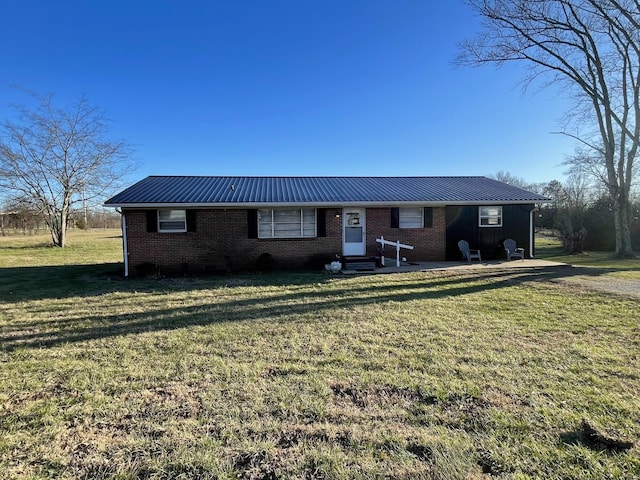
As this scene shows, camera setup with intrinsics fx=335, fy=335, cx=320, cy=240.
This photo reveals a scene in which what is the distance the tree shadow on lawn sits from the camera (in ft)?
18.1

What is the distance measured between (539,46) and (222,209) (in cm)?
1776

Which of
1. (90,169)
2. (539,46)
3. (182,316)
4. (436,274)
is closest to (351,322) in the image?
(182,316)

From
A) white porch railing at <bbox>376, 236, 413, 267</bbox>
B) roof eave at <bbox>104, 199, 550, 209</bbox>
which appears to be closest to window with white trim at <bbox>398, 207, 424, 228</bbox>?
roof eave at <bbox>104, 199, 550, 209</bbox>

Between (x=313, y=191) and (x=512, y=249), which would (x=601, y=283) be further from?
(x=313, y=191)

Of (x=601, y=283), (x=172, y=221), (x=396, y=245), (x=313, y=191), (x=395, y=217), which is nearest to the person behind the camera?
(x=601, y=283)

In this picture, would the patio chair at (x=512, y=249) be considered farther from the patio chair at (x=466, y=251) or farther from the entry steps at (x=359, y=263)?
the entry steps at (x=359, y=263)

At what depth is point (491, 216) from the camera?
13859 millimetres

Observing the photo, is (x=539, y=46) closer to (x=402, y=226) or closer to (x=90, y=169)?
(x=402, y=226)

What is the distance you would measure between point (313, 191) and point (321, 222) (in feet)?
5.46

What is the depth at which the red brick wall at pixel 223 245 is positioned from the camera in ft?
38.5

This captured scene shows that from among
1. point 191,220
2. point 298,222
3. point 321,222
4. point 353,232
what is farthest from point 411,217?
point 191,220

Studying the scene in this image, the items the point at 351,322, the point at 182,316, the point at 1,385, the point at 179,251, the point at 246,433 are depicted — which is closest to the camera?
the point at 246,433

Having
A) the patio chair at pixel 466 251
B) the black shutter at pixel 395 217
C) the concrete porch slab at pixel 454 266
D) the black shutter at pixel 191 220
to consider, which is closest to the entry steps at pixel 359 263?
the concrete porch slab at pixel 454 266

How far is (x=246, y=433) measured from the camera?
271 cm
